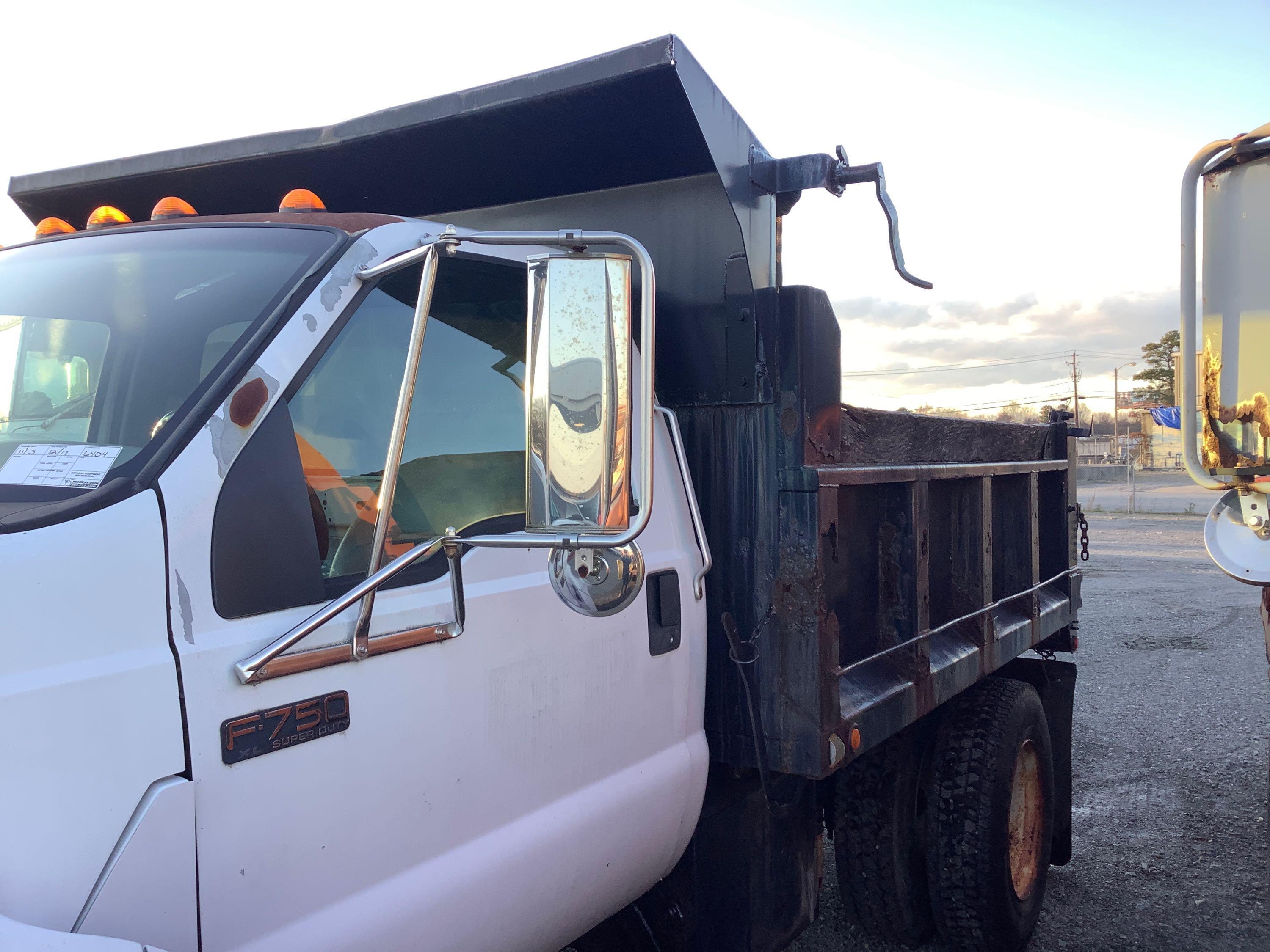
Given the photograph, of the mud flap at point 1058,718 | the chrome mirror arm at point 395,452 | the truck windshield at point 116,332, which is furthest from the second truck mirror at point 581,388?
the mud flap at point 1058,718

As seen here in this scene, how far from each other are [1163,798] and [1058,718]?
56.7 inches

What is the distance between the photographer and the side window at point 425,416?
171 centimetres

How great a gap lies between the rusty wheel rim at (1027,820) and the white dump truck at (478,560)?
195mm

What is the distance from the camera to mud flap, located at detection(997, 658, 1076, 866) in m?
4.25

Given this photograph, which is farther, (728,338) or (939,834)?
(939,834)

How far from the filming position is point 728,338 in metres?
2.56

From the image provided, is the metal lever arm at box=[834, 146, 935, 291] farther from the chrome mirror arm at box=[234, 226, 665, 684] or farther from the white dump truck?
the chrome mirror arm at box=[234, 226, 665, 684]

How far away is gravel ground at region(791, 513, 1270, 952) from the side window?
103 inches

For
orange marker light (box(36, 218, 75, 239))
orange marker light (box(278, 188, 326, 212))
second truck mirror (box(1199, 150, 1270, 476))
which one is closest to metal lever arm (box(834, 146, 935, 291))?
second truck mirror (box(1199, 150, 1270, 476))

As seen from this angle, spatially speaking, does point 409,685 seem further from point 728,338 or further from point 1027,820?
point 1027,820

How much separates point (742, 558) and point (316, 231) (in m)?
1.26

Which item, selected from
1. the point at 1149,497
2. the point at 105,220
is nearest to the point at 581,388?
the point at 105,220

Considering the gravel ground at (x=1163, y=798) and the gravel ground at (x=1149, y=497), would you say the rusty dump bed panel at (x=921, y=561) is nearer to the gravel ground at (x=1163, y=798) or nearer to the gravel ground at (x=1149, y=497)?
the gravel ground at (x=1163, y=798)

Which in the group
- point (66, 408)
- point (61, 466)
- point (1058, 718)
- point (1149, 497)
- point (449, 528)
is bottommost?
point (1149, 497)
